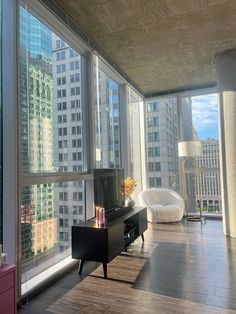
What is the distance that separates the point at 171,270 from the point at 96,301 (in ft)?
3.34

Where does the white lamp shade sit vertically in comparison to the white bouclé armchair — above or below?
above

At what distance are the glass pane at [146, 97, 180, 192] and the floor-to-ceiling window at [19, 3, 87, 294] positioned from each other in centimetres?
306

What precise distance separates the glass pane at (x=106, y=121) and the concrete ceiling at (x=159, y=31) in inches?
16.5

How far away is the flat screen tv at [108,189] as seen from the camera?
126 inches

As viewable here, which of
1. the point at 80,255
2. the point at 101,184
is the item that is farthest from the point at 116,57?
the point at 80,255

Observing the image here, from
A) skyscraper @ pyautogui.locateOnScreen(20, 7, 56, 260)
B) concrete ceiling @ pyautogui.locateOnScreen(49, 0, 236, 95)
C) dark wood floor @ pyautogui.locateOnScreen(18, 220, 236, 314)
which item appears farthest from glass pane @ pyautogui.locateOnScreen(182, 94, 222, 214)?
skyscraper @ pyautogui.locateOnScreen(20, 7, 56, 260)

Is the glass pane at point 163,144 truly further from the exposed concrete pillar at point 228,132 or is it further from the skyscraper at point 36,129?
the skyscraper at point 36,129

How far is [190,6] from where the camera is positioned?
9.80 ft

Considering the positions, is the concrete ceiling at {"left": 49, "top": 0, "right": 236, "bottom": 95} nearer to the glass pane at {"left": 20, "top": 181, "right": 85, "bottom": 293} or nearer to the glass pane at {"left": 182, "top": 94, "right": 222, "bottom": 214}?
the glass pane at {"left": 182, "top": 94, "right": 222, "bottom": 214}

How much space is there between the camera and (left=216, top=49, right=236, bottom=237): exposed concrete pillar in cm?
413

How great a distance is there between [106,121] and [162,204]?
235cm

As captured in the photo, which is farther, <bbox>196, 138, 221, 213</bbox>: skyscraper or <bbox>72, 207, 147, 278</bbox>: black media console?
<bbox>196, 138, 221, 213</bbox>: skyscraper

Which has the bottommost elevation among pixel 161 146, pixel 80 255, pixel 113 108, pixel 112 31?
pixel 80 255

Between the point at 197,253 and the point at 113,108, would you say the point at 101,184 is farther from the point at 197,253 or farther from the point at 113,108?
the point at 113,108
